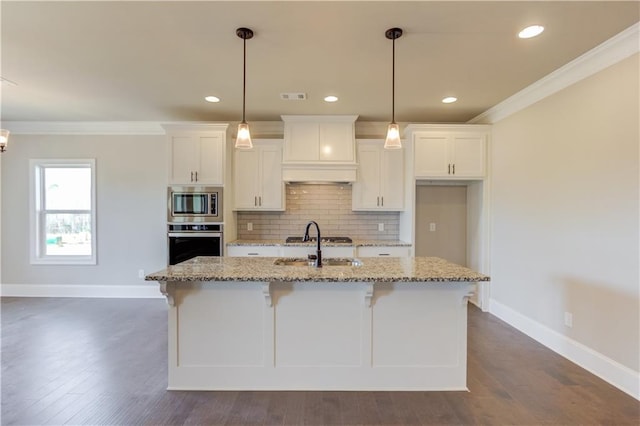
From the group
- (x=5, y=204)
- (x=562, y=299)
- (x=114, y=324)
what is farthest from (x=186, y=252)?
(x=562, y=299)

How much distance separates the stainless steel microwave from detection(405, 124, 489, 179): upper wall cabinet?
2.68 meters

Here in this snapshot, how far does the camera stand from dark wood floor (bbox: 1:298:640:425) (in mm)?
2090

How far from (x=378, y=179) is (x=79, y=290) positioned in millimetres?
4764

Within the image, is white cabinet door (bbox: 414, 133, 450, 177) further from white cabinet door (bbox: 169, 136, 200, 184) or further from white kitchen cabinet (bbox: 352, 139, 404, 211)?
white cabinet door (bbox: 169, 136, 200, 184)

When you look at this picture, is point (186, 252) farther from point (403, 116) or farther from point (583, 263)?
point (583, 263)

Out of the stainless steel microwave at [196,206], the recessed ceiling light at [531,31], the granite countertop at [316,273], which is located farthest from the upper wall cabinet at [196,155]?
the recessed ceiling light at [531,31]

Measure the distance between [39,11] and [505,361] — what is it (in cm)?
446

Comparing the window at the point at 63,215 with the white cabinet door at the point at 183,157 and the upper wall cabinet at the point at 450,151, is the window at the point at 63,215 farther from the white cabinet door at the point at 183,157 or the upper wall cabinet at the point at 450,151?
the upper wall cabinet at the point at 450,151

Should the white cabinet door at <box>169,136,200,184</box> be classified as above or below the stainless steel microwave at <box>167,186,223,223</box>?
above

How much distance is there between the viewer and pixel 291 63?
283 cm

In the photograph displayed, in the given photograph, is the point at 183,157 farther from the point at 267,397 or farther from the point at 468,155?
the point at 468,155

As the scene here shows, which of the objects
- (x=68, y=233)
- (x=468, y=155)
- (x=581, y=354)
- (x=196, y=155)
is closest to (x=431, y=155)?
(x=468, y=155)

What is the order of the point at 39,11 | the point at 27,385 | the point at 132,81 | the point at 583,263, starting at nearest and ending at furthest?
the point at 39,11
the point at 27,385
the point at 583,263
the point at 132,81

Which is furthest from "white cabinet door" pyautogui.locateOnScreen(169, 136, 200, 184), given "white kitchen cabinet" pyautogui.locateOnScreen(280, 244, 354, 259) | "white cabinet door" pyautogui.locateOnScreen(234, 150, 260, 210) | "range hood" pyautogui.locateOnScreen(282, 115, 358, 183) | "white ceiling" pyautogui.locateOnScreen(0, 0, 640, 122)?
"white kitchen cabinet" pyautogui.locateOnScreen(280, 244, 354, 259)
